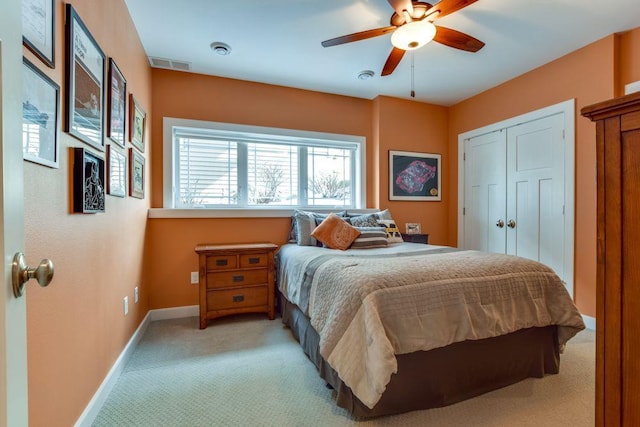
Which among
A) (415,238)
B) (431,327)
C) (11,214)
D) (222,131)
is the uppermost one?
(222,131)

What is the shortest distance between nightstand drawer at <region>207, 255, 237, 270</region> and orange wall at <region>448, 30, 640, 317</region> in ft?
10.5

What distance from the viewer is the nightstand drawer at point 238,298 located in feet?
8.82

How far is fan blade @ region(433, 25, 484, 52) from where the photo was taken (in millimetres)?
2020

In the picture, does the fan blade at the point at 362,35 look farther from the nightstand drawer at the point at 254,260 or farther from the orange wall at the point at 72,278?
the nightstand drawer at the point at 254,260

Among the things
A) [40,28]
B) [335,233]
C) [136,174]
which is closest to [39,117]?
[40,28]

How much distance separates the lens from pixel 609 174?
67 cm

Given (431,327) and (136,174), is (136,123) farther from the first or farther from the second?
(431,327)

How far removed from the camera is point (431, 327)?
1468mm

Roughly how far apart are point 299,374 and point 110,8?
2602 mm

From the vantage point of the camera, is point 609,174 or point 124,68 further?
point 124,68

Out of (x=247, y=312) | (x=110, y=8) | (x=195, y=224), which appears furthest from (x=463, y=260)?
(x=110, y=8)

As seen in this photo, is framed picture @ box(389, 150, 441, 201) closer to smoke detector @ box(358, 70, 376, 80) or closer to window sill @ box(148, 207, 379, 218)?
smoke detector @ box(358, 70, 376, 80)

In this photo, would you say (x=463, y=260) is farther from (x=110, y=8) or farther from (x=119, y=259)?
(x=110, y=8)

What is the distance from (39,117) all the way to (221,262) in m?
1.87
